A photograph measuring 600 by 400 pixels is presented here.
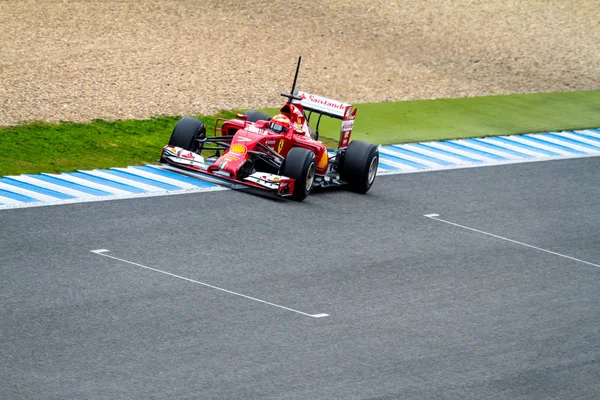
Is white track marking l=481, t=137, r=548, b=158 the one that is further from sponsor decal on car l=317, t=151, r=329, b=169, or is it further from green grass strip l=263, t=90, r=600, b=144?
sponsor decal on car l=317, t=151, r=329, b=169

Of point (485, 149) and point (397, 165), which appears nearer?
point (397, 165)

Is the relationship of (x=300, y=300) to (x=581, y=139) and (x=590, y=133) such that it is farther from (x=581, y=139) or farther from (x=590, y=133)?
(x=590, y=133)

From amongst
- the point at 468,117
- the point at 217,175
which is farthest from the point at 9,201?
the point at 468,117

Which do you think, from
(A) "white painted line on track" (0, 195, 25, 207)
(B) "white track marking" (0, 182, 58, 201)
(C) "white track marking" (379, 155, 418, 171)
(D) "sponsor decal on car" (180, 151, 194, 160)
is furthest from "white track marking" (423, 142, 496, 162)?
(A) "white painted line on track" (0, 195, 25, 207)

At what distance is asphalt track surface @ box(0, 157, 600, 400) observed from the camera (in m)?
11.0

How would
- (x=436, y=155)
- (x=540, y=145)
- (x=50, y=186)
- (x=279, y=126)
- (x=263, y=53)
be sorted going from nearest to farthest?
(x=50, y=186), (x=279, y=126), (x=436, y=155), (x=540, y=145), (x=263, y=53)

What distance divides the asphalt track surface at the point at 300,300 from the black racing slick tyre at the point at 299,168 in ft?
0.91

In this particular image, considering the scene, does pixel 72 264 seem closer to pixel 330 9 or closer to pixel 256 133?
pixel 256 133

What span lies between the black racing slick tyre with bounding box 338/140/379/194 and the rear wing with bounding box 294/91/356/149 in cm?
71

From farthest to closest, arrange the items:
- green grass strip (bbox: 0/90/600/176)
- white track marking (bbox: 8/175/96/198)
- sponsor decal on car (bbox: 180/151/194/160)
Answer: green grass strip (bbox: 0/90/600/176)
sponsor decal on car (bbox: 180/151/194/160)
white track marking (bbox: 8/175/96/198)

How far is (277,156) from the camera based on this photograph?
18016 mm

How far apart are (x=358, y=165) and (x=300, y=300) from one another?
5.42 metres

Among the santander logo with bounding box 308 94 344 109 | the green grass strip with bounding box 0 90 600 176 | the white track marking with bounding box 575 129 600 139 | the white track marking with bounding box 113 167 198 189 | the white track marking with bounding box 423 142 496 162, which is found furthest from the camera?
the white track marking with bounding box 575 129 600 139

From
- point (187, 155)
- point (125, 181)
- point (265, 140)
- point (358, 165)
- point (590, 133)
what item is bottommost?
point (125, 181)
